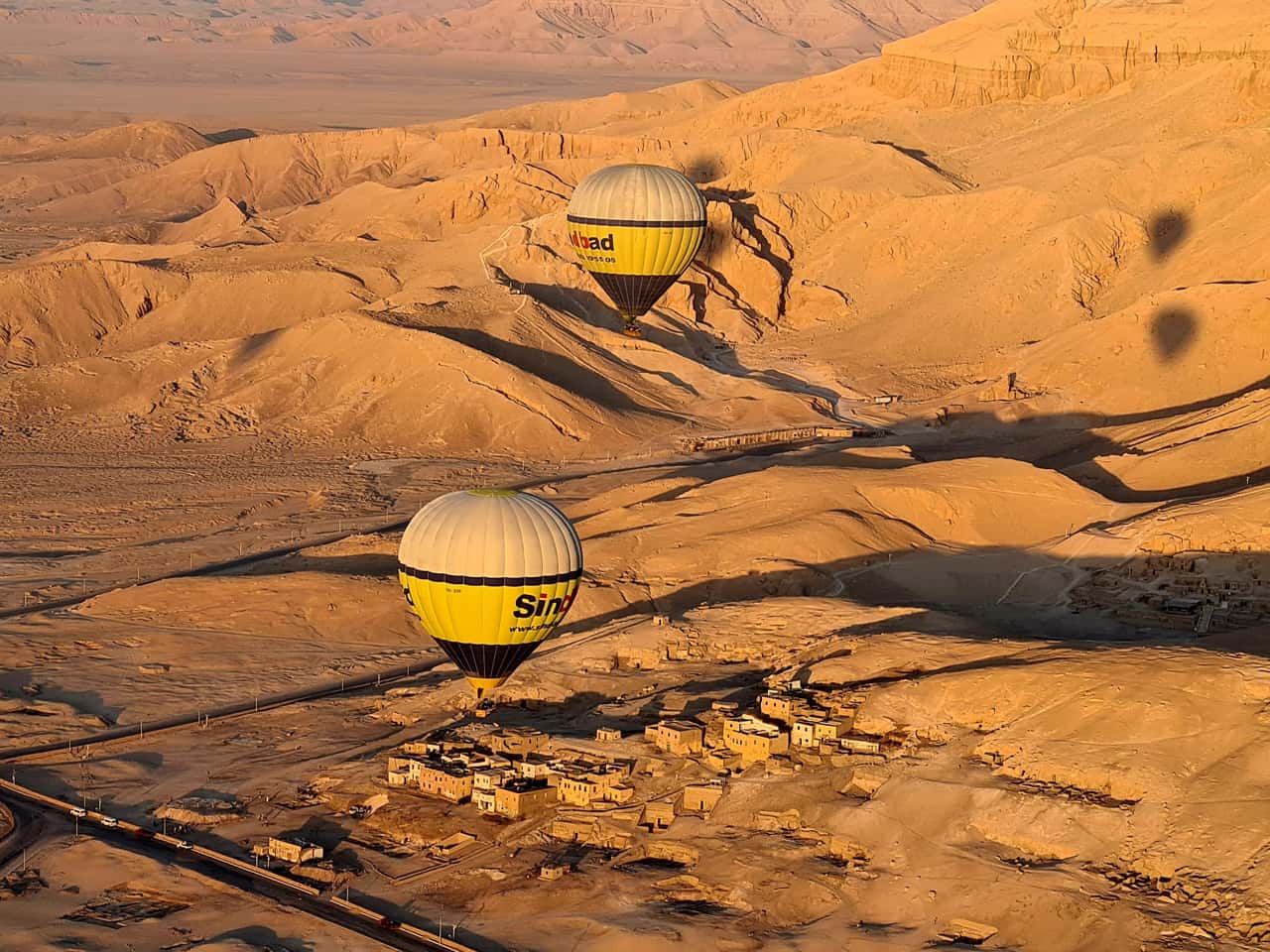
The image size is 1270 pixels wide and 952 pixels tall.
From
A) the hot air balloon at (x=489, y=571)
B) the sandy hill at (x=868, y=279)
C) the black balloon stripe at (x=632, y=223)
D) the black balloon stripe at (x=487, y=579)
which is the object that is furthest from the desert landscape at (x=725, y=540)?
the black balloon stripe at (x=632, y=223)

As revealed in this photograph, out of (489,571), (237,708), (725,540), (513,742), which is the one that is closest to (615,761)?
(513,742)

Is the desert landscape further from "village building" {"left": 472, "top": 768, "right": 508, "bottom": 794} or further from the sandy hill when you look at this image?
the sandy hill

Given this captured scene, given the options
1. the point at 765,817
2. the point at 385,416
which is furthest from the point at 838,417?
the point at 765,817

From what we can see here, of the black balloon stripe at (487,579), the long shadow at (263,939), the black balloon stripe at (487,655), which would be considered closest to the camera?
the long shadow at (263,939)

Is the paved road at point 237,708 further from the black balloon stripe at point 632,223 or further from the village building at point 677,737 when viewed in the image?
the black balloon stripe at point 632,223

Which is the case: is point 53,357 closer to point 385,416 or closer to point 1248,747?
point 385,416

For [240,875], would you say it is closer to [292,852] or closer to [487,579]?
[292,852]
